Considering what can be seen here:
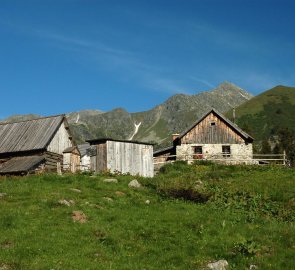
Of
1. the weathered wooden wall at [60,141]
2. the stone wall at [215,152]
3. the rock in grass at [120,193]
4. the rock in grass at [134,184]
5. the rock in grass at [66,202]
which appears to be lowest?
the rock in grass at [66,202]

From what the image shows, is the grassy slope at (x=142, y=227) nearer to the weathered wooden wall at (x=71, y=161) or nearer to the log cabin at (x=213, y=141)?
the weathered wooden wall at (x=71, y=161)

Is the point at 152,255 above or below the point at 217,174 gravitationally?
below

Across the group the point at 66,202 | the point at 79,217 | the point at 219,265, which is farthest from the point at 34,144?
the point at 219,265

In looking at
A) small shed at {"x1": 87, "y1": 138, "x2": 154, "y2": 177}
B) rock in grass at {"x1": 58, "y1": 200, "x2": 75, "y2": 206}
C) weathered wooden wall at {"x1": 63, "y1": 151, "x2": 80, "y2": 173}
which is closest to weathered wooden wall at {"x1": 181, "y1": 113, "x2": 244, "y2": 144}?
weathered wooden wall at {"x1": 63, "y1": 151, "x2": 80, "y2": 173}

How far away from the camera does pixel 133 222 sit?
74.7ft

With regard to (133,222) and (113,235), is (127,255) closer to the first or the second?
(113,235)

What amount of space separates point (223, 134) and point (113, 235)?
42.2 meters

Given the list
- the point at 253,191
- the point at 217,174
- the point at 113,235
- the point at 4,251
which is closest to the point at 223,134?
the point at 217,174

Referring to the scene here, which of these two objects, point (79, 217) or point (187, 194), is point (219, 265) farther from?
point (187, 194)

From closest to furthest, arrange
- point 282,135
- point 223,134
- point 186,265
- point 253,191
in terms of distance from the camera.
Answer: point 186,265, point 253,191, point 223,134, point 282,135

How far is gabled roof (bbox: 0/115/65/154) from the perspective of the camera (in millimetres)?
50594

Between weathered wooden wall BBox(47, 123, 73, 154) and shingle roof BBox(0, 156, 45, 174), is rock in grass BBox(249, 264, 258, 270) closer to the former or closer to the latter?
shingle roof BBox(0, 156, 45, 174)

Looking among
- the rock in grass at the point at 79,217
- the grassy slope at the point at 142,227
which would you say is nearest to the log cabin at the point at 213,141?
the grassy slope at the point at 142,227

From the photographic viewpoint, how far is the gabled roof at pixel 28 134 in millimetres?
50594
